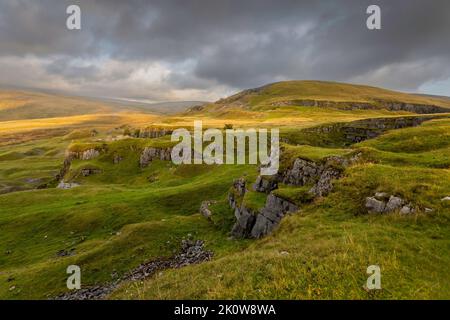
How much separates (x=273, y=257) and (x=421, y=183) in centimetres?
1340

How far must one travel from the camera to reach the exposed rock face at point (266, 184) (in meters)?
40.7

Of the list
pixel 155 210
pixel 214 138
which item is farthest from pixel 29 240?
pixel 214 138

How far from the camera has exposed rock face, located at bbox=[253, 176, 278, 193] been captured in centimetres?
4072

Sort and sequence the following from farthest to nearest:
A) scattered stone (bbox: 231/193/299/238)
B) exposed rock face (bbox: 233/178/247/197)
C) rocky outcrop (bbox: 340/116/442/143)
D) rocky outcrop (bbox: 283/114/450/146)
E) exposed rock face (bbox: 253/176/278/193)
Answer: rocky outcrop (bbox: 283/114/450/146) → rocky outcrop (bbox: 340/116/442/143) → exposed rock face (bbox: 233/178/247/197) → exposed rock face (bbox: 253/176/278/193) → scattered stone (bbox: 231/193/299/238)

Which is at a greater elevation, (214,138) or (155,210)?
(214,138)

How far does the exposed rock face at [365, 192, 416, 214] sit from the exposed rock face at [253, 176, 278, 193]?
53.1 ft

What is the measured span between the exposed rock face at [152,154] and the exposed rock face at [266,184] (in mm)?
61484

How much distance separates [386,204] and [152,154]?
284ft

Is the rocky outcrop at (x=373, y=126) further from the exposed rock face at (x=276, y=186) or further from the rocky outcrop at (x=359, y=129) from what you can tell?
the exposed rock face at (x=276, y=186)

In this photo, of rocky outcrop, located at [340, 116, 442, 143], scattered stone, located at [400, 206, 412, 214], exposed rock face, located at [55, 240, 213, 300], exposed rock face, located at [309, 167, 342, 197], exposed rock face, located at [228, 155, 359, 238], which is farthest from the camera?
rocky outcrop, located at [340, 116, 442, 143]

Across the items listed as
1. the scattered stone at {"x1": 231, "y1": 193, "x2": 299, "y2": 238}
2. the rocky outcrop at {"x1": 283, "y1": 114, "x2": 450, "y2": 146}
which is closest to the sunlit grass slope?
the scattered stone at {"x1": 231, "y1": 193, "x2": 299, "y2": 238}

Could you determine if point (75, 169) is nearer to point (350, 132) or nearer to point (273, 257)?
point (350, 132)

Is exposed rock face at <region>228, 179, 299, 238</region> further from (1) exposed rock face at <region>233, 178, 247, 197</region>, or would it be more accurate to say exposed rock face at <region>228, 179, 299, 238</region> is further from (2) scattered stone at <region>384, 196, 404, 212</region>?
(2) scattered stone at <region>384, 196, 404, 212</region>
